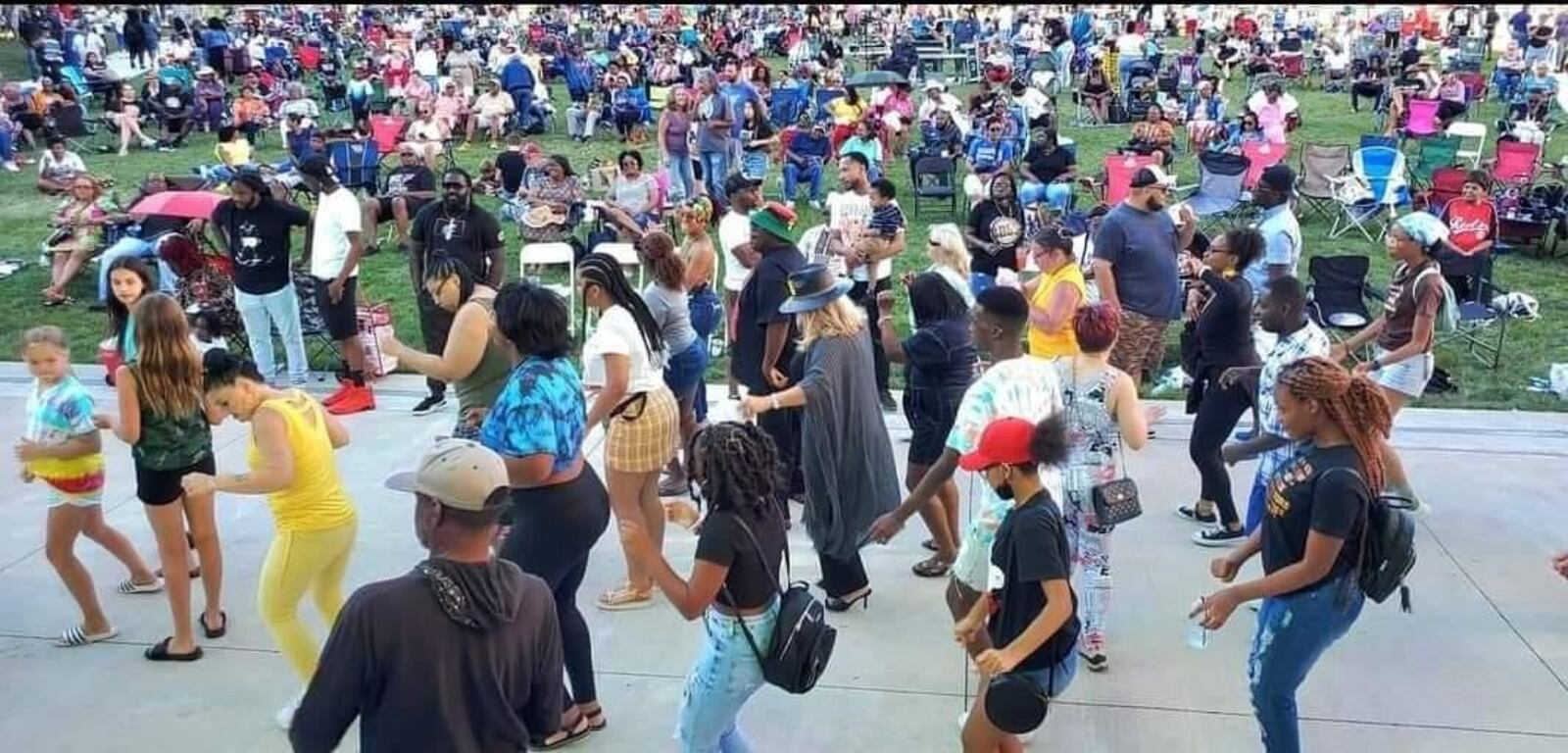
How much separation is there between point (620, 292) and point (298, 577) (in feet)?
5.04

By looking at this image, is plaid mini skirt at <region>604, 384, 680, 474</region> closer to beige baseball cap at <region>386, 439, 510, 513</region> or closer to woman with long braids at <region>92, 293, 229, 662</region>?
woman with long braids at <region>92, 293, 229, 662</region>

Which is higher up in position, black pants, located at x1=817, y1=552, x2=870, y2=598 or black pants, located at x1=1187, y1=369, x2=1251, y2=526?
black pants, located at x1=1187, y1=369, x2=1251, y2=526

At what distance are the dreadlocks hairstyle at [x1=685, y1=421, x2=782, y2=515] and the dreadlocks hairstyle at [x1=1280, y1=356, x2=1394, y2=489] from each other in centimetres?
142

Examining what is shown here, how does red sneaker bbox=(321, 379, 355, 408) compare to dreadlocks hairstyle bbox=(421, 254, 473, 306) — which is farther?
red sneaker bbox=(321, 379, 355, 408)

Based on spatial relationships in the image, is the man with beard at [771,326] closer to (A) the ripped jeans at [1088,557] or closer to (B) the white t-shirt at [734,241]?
(A) the ripped jeans at [1088,557]

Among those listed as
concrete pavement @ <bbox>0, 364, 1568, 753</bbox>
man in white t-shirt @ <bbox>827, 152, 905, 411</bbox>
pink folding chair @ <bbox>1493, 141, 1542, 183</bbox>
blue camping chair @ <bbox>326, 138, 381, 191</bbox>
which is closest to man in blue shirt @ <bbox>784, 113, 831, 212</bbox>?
blue camping chair @ <bbox>326, 138, 381, 191</bbox>

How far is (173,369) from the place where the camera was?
457cm

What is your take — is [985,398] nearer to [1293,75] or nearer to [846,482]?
[846,482]

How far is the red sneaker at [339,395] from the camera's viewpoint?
26.8 feet

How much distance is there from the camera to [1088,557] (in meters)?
4.58

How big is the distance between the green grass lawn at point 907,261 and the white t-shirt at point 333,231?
187cm

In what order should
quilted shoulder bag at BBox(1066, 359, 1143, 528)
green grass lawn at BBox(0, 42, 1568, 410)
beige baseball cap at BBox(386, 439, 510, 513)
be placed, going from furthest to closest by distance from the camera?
green grass lawn at BBox(0, 42, 1568, 410), quilted shoulder bag at BBox(1066, 359, 1143, 528), beige baseball cap at BBox(386, 439, 510, 513)

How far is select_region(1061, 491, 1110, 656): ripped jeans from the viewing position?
4523mm

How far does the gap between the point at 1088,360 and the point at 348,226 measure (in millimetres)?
5059
